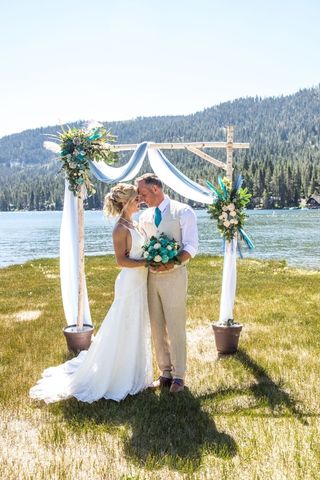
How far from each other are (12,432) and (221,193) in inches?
207

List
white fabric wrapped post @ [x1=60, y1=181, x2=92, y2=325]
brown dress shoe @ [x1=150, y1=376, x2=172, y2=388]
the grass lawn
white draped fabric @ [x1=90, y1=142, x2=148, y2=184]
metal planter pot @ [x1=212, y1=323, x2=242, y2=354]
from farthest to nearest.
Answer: white fabric wrapped post @ [x1=60, y1=181, x2=92, y2=325], white draped fabric @ [x1=90, y1=142, x2=148, y2=184], metal planter pot @ [x1=212, y1=323, x2=242, y2=354], brown dress shoe @ [x1=150, y1=376, x2=172, y2=388], the grass lawn

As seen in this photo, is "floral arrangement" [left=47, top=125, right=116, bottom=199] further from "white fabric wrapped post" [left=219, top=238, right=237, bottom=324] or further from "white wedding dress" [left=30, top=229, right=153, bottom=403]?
"white fabric wrapped post" [left=219, top=238, right=237, bottom=324]

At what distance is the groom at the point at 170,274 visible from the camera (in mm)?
7066

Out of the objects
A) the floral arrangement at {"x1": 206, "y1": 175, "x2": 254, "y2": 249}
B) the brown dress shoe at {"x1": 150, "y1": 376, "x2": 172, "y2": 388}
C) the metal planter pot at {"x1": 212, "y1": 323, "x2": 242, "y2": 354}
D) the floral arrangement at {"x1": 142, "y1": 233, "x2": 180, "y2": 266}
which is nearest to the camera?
the floral arrangement at {"x1": 142, "y1": 233, "x2": 180, "y2": 266}

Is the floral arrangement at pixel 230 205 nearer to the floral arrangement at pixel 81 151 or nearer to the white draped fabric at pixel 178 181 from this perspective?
the white draped fabric at pixel 178 181

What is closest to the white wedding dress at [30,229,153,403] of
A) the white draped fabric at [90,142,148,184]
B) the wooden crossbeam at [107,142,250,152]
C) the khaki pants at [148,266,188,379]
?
the khaki pants at [148,266,188,379]

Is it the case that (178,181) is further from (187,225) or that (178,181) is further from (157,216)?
(187,225)

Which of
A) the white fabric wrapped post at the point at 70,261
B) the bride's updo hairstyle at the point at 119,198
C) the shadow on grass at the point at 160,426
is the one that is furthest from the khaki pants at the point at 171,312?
the white fabric wrapped post at the point at 70,261

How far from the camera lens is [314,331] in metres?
11.0

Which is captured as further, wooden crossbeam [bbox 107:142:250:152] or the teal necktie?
wooden crossbeam [bbox 107:142:250:152]

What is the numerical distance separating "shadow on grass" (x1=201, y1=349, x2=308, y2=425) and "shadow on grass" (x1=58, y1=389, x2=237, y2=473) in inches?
27.1

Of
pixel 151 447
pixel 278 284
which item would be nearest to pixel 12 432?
pixel 151 447

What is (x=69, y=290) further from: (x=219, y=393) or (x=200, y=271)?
(x=200, y=271)

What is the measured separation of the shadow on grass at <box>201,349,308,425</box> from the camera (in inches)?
259
